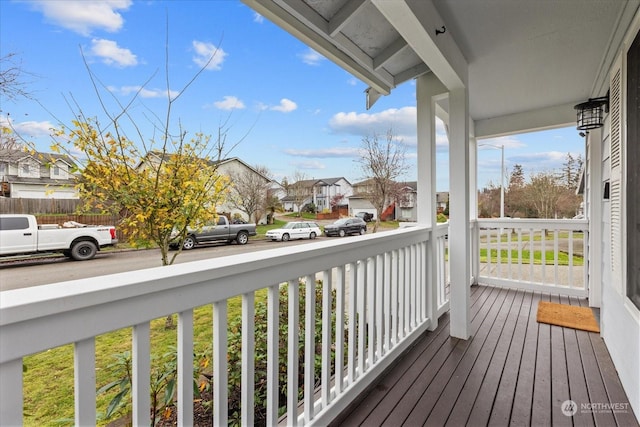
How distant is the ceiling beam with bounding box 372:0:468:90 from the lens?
1.63 meters

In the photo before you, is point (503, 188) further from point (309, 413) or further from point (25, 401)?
point (25, 401)

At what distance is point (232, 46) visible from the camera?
101cm

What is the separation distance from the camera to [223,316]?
1.11m

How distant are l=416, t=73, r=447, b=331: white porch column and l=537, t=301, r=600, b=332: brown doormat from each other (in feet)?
4.24

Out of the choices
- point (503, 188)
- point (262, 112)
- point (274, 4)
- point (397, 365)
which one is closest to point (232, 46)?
point (262, 112)

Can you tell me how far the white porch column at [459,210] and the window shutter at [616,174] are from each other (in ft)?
3.07

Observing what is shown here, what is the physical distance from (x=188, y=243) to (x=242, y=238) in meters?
0.17

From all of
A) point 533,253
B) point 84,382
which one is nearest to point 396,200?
point 84,382

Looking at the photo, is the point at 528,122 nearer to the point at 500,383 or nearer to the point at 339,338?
the point at 500,383

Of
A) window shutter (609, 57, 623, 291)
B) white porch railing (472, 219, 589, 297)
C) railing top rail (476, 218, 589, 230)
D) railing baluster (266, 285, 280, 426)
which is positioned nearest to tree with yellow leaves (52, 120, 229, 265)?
railing baluster (266, 285, 280, 426)

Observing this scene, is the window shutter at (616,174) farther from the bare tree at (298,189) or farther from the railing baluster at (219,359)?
the railing baluster at (219,359)

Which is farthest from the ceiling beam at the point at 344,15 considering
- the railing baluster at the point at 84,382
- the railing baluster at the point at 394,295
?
the railing baluster at the point at 84,382

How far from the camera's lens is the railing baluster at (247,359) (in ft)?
3.98

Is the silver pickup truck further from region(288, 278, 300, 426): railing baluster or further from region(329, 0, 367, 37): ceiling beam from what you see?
region(329, 0, 367, 37): ceiling beam
